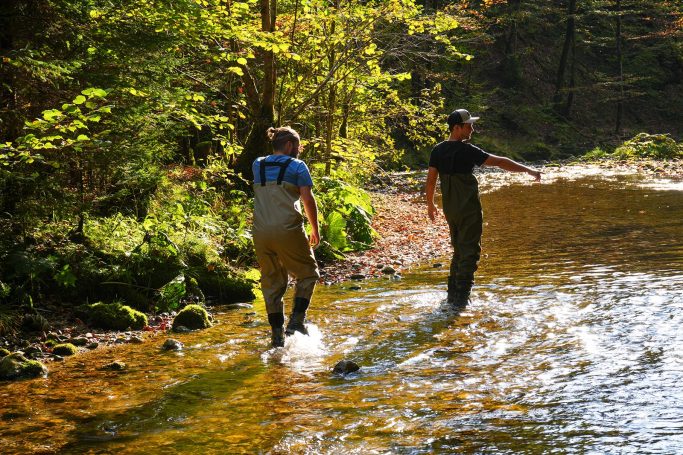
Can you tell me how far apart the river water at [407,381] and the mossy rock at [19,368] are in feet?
0.47

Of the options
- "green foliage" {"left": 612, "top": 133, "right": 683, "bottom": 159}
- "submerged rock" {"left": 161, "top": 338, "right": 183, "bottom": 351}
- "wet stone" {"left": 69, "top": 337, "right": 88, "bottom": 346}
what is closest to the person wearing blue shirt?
"submerged rock" {"left": 161, "top": 338, "right": 183, "bottom": 351}

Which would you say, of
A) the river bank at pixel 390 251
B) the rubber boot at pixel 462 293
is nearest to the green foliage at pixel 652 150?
the river bank at pixel 390 251

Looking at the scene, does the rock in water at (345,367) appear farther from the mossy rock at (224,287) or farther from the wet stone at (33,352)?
the mossy rock at (224,287)

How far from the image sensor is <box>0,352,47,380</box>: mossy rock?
661 cm

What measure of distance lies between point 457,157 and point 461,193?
1.53 ft

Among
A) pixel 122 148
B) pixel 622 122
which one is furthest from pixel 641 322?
pixel 622 122

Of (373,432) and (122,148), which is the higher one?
(122,148)

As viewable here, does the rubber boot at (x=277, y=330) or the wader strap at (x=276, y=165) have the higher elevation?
the wader strap at (x=276, y=165)

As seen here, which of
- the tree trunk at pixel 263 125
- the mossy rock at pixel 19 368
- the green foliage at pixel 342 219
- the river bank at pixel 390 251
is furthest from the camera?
the tree trunk at pixel 263 125

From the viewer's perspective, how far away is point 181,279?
31.2ft

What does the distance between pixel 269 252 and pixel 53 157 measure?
10.7 feet

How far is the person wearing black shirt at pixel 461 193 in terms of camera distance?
898 centimetres

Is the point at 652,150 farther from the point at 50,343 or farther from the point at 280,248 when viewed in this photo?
the point at 50,343

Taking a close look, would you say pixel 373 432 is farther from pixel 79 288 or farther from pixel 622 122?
pixel 622 122
